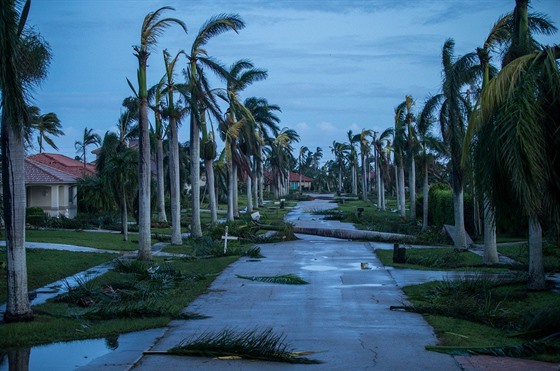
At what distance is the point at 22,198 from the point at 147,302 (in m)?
3.55

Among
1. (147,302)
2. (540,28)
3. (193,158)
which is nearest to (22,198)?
(147,302)

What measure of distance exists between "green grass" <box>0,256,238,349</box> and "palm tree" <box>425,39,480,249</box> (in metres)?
9.42

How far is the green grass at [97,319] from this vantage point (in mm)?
10688

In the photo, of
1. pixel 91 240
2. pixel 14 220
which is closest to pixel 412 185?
pixel 91 240

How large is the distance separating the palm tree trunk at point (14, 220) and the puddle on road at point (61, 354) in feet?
5.40

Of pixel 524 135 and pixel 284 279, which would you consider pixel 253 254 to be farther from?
pixel 524 135

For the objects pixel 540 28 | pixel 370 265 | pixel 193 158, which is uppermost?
pixel 540 28

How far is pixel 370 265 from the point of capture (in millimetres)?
22578

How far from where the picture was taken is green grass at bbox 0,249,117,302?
16.9 metres

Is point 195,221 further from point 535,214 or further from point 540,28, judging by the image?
point 535,214

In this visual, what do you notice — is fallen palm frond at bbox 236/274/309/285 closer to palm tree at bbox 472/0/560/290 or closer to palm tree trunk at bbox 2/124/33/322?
palm tree at bbox 472/0/560/290

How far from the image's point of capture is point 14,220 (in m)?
11.4

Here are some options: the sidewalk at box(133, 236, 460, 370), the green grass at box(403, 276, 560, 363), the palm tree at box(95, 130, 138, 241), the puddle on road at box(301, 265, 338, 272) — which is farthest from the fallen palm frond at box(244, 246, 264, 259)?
the green grass at box(403, 276, 560, 363)

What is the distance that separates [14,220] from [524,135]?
8.97 meters
